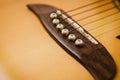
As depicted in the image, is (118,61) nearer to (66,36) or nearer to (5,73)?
(66,36)

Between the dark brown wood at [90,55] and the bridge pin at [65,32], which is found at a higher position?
the bridge pin at [65,32]

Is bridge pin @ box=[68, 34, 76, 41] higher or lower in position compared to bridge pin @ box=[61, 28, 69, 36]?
lower

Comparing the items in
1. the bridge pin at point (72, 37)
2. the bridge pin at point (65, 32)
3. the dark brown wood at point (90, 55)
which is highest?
the bridge pin at point (65, 32)

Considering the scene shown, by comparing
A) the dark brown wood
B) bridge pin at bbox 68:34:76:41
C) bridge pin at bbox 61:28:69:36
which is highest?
bridge pin at bbox 61:28:69:36

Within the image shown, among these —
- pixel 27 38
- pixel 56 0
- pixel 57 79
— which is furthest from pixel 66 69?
pixel 56 0
